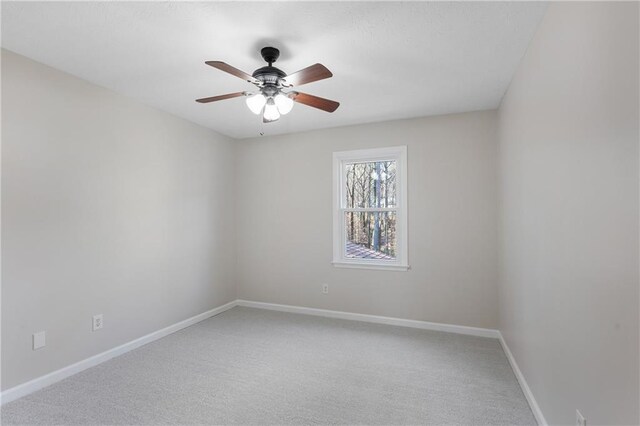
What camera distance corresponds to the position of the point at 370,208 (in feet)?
13.4

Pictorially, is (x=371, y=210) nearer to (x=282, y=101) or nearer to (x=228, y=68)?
(x=282, y=101)

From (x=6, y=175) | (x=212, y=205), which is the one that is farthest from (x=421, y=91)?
(x=6, y=175)

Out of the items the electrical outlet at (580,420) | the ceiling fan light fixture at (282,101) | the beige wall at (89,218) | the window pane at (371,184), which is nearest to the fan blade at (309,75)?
the ceiling fan light fixture at (282,101)

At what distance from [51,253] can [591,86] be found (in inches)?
138

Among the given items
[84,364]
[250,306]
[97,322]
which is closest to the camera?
[84,364]

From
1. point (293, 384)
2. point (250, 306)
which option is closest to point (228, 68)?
point (293, 384)

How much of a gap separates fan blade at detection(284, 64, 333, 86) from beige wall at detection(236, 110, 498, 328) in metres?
2.10

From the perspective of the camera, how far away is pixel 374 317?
3953 millimetres

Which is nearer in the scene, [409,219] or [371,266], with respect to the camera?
[409,219]

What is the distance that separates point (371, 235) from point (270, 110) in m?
2.31

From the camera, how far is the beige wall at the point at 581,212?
1.07 metres

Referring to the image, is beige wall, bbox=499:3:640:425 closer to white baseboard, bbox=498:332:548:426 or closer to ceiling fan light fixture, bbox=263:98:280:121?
white baseboard, bbox=498:332:548:426

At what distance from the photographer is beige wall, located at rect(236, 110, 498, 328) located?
3.54 metres

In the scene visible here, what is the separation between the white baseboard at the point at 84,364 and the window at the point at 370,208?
2.02m
